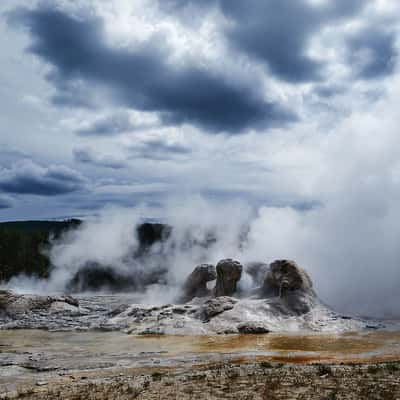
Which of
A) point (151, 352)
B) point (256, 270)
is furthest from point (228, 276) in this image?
point (151, 352)

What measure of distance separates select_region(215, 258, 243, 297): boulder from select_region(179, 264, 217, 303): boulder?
78.7 inches

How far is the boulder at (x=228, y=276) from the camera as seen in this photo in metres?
33.4

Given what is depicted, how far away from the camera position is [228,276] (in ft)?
110

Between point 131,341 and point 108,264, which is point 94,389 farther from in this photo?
point 108,264

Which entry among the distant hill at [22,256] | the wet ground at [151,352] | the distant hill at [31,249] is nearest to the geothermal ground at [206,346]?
the wet ground at [151,352]

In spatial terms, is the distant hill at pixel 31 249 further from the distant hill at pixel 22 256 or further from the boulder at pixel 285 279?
the boulder at pixel 285 279

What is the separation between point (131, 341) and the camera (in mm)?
24875

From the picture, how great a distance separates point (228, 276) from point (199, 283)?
129 inches

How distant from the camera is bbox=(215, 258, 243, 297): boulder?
1314 inches

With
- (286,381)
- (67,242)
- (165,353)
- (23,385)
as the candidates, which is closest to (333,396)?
(286,381)

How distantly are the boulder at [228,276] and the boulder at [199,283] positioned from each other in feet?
6.56

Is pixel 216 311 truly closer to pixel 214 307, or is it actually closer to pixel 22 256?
pixel 214 307

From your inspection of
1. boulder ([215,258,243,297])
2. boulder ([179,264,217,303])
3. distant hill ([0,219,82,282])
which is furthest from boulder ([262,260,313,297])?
distant hill ([0,219,82,282])

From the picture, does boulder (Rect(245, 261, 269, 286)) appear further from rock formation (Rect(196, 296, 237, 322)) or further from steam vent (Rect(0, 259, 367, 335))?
rock formation (Rect(196, 296, 237, 322))
